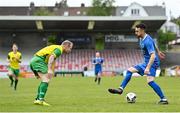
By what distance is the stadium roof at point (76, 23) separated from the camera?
65125 mm

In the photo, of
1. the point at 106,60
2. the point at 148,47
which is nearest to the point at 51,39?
the point at 106,60

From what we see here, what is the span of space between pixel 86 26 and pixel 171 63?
46.3 ft

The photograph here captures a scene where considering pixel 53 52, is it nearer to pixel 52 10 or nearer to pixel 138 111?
pixel 138 111

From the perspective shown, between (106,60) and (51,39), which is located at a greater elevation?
(51,39)

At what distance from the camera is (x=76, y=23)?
67312 millimetres

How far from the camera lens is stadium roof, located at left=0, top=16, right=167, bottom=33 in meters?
65.1

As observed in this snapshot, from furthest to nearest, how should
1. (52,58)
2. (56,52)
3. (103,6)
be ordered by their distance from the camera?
(103,6) → (56,52) → (52,58)

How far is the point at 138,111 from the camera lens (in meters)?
11.3

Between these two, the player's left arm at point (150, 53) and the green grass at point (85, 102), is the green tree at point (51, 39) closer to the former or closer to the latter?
the green grass at point (85, 102)

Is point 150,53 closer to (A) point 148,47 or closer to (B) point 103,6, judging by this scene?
(A) point 148,47

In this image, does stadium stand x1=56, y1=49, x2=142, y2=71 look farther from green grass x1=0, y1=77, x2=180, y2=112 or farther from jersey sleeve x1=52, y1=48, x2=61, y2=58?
jersey sleeve x1=52, y1=48, x2=61, y2=58

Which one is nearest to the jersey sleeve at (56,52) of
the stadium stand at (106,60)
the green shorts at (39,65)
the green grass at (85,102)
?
the green shorts at (39,65)

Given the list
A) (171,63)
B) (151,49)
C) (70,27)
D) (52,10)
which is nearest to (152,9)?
(52,10)

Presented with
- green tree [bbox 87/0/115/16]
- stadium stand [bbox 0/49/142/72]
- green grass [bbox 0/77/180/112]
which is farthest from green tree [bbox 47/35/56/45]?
green grass [bbox 0/77/180/112]
